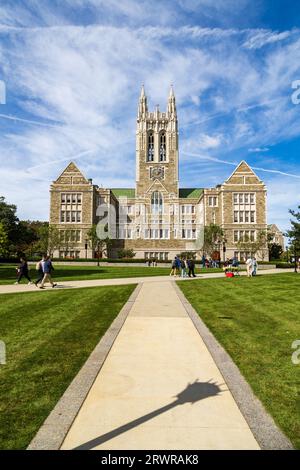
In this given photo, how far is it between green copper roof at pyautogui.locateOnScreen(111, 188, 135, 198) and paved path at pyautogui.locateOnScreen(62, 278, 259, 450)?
66757mm

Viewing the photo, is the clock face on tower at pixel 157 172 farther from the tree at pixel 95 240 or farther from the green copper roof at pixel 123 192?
the tree at pixel 95 240

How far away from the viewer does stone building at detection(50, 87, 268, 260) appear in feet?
194

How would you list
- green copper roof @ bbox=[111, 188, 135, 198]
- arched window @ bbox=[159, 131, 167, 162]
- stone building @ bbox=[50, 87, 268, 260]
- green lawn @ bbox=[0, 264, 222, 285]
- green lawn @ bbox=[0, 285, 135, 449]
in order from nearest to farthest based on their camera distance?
1. green lawn @ bbox=[0, 285, 135, 449]
2. green lawn @ bbox=[0, 264, 222, 285]
3. stone building @ bbox=[50, 87, 268, 260]
4. green copper roof @ bbox=[111, 188, 135, 198]
5. arched window @ bbox=[159, 131, 167, 162]

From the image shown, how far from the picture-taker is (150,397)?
4672 millimetres

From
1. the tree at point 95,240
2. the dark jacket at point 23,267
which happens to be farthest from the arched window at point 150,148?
the dark jacket at point 23,267

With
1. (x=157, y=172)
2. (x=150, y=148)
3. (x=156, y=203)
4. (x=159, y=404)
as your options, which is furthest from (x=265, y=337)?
(x=150, y=148)

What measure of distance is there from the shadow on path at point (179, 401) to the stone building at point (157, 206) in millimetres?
45801

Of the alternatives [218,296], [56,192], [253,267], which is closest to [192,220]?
[56,192]

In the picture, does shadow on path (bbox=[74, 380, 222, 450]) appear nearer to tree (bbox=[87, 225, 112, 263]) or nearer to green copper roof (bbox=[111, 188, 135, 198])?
tree (bbox=[87, 225, 112, 263])

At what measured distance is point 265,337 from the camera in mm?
7730

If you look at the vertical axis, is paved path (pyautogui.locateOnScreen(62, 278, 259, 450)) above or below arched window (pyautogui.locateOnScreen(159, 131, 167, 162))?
below

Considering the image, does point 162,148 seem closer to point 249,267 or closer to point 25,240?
point 25,240

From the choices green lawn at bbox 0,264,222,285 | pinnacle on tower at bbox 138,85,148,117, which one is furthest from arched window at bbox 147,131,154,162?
green lawn at bbox 0,264,222,285

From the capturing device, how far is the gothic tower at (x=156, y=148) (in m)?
71.7
